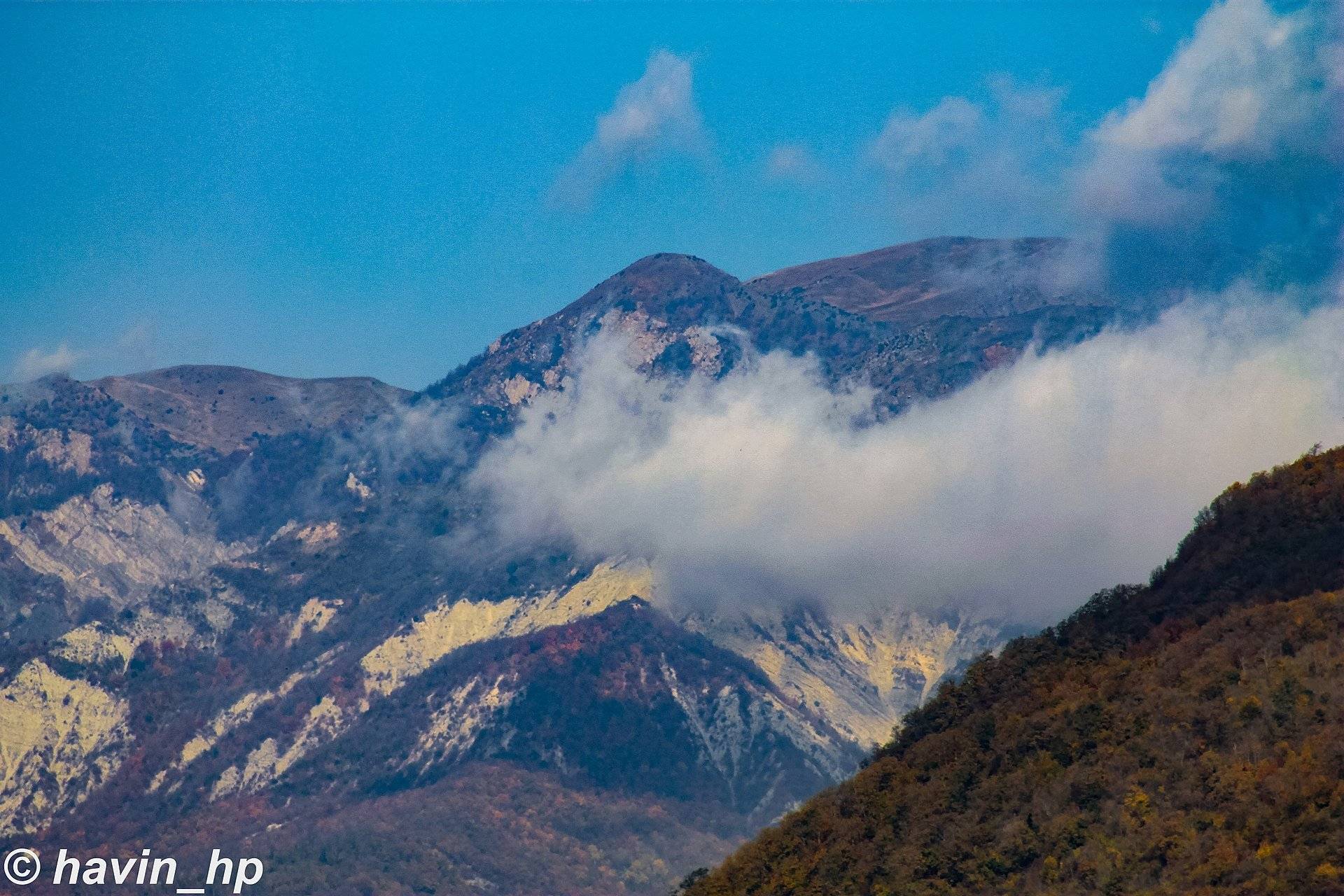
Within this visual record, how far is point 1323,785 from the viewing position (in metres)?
152

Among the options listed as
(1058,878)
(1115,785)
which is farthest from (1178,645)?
(1058,878)

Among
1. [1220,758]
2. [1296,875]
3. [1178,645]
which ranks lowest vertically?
[1296,875]

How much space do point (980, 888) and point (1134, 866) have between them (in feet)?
61.7

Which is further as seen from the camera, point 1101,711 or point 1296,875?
point 1101,711

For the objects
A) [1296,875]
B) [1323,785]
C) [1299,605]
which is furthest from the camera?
[1299,605]

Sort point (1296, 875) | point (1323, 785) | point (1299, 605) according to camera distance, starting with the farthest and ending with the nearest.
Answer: point (1299, 605)
point (1323, 785)
point (1296, 875)

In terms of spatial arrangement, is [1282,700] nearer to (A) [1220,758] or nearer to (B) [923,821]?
(A) [1220,758]

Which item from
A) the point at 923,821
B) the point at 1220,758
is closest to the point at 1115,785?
the point at 1220,758

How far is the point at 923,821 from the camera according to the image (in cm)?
19688

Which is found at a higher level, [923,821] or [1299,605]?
[1299,605]

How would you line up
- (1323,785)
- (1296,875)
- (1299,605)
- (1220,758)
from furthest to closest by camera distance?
(1299,605) → (1220,758) → (1323,785) → (1296,875)

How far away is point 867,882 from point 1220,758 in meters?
38.3

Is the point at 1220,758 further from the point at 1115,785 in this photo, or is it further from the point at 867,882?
the point at 867,882

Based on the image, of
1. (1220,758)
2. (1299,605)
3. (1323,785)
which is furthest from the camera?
(1299,605)
